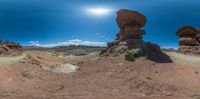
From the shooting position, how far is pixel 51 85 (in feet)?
53.4

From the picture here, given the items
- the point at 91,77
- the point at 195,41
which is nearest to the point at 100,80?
the point at 91,77

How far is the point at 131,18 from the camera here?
26.9 meters

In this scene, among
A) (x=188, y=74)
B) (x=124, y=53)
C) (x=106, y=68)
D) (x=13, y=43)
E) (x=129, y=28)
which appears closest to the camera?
(x=188, y=74)

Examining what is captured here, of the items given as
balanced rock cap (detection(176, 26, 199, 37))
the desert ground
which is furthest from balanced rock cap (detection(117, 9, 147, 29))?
balanced rock cap (detection(176, 26, 199, 37))

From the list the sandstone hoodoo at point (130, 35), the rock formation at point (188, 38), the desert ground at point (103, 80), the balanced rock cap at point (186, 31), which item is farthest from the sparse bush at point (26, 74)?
the balanced rock cap at point (186, 31)

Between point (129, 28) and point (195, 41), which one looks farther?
point (195, 41)

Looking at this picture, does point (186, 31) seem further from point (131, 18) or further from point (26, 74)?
point (26, 74)

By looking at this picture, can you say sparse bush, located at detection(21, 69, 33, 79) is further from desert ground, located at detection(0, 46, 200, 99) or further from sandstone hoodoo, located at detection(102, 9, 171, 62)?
sandstone hoodoo, located at detection(102, 9, 171, 62)

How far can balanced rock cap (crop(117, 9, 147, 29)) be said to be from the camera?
27.0 metres

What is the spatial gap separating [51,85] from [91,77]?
11.4 feet

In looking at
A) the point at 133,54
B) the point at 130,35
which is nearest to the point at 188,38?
the point at 130,35

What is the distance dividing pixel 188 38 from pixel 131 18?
33.5 ft

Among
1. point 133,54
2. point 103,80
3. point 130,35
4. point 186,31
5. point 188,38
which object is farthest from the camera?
point 186,31

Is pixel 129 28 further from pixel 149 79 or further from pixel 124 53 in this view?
pixel 149 79
